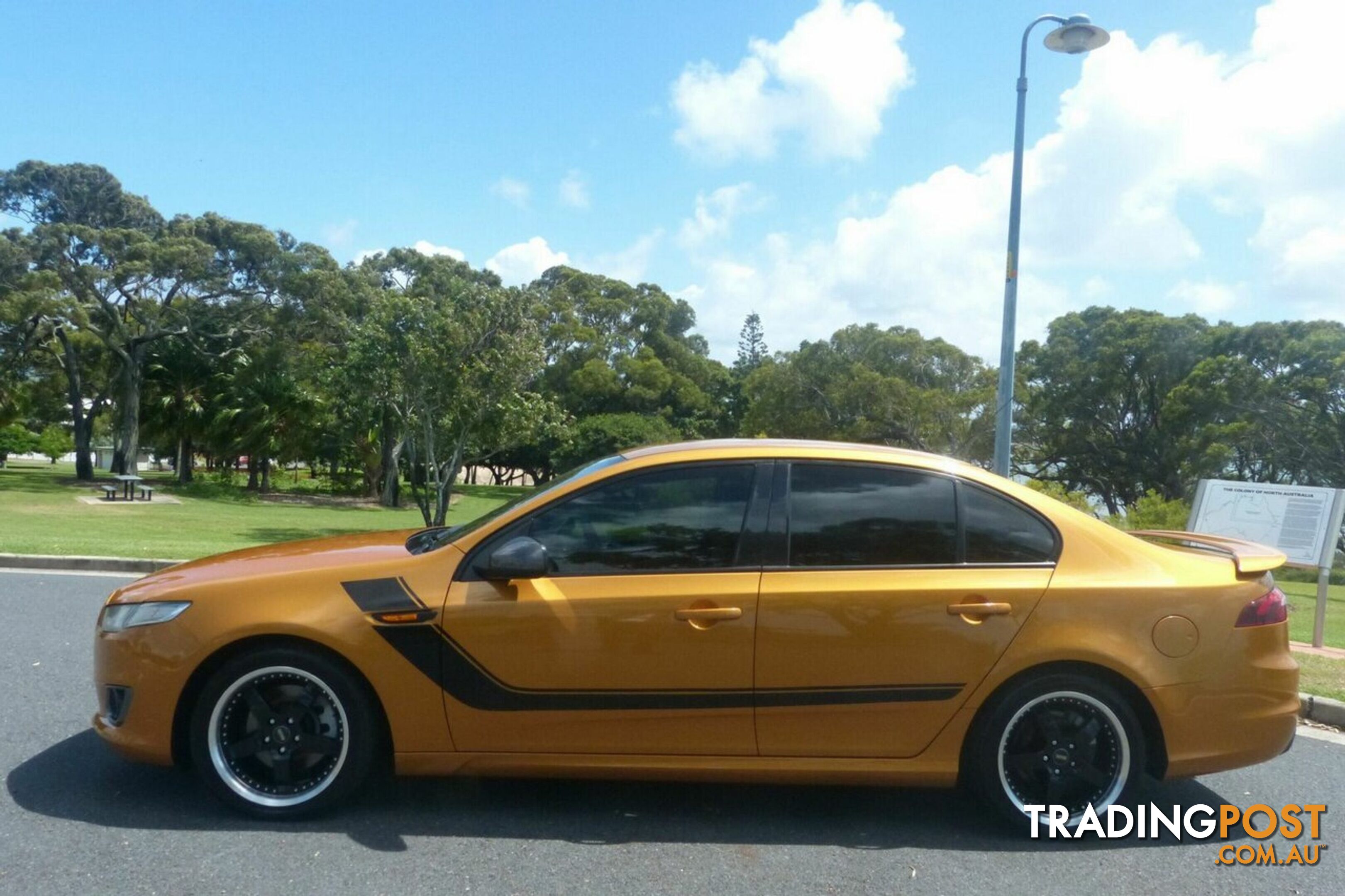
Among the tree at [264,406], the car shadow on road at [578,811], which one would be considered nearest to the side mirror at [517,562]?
the car shadow on road at [578,811]

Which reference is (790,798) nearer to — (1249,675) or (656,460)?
(656,460)

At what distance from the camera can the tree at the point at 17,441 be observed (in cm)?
6727

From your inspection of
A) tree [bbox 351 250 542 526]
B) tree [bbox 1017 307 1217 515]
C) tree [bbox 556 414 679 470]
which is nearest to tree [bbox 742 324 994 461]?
tree [bbox 1017 307 1217 515]

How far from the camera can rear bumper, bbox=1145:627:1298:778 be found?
428 cm

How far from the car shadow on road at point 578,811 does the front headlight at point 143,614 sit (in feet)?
2.37

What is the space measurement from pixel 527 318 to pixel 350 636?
65.8 feet

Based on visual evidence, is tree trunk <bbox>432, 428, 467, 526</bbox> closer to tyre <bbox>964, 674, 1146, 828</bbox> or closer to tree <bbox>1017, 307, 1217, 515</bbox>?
tyre <bbox>964, 674, 1146, 828</bbox>

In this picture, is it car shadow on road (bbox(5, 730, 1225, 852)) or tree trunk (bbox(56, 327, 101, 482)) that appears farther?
tree trunk (bbox(56, 327, 101, 482))

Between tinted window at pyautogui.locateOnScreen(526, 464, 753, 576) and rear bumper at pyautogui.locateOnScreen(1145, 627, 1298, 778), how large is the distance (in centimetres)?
187

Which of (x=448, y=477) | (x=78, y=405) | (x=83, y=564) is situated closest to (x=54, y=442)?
(x=78, y=405)

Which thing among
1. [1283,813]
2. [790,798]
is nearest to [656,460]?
[790,798]

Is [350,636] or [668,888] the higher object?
[350,636]

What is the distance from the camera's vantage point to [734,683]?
4.18 metres

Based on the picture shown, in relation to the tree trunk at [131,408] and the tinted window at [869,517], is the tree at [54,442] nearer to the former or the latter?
the tree trunk at [131,408]
